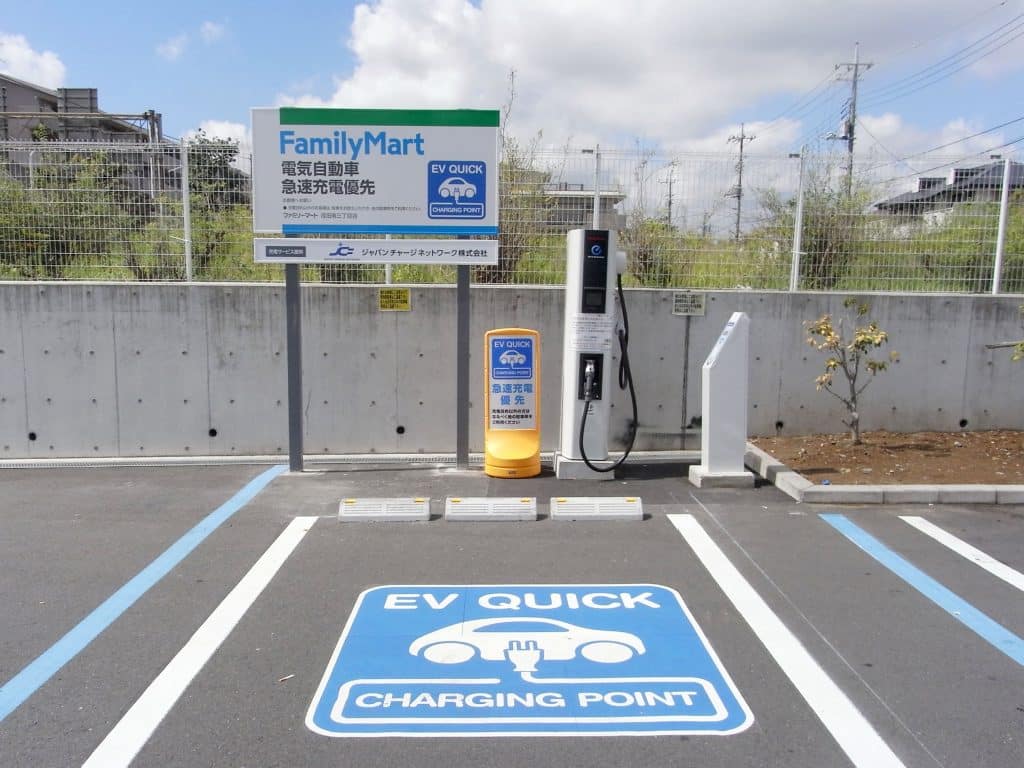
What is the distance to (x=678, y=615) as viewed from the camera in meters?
4.39

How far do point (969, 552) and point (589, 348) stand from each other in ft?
11.3

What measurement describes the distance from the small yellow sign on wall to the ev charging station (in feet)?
6.07

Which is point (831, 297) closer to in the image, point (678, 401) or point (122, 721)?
point (678, 401)

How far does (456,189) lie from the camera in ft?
23.4

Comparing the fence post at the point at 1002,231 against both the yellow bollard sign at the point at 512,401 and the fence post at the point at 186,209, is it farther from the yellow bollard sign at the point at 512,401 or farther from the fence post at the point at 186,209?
the fence post at the point at 186,209

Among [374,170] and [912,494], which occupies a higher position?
[374,170]

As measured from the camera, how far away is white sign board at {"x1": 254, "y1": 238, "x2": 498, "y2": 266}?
7.15 meters

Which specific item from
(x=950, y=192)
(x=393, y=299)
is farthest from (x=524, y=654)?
(x=950, y=192)

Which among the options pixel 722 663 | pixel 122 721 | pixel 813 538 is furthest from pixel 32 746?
pixel 813 538

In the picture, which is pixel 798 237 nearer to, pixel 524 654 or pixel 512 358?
pixel 512 358

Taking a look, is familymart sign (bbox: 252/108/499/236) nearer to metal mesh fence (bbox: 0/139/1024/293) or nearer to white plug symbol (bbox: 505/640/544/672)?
metal mesh fence (bbox: 0/139/1024/293)

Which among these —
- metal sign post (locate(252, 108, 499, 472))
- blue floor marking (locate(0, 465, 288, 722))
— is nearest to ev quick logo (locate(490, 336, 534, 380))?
metal sign post (locate(252, 108, 499, 472))

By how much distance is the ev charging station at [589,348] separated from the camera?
7180mm

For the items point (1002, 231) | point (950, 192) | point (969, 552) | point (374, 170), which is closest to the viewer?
point (969, 552)
